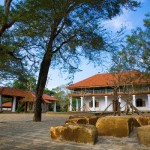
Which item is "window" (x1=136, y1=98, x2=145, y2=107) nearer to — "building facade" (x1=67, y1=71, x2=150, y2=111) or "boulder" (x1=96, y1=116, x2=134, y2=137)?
"building facade" (x1=67, y1=71, x2=150, y2=111)

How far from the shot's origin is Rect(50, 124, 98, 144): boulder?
5164 millimetres

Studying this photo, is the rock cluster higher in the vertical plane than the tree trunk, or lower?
lower

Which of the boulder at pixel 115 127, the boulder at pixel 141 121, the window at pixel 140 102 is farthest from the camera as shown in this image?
the window at pixel 140 102

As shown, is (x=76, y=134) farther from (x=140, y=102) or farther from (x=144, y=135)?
(x=140, y=102)

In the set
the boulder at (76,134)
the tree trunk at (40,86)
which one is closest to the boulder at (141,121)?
the boulder at (76,134)

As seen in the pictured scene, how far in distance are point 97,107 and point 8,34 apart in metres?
30.8

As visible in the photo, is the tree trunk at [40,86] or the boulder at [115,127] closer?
the boulder at [115,127]

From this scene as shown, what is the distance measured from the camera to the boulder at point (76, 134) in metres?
5.16

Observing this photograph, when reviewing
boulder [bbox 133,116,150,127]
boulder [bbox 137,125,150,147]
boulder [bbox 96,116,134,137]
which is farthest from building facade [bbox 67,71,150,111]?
boulder [bbox 137,125,150,147]

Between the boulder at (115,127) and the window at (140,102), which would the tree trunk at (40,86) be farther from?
the window at (140,102)

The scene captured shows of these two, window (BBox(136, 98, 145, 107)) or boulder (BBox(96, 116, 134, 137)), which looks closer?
boulder (BBox(96, 116, 134, 137))

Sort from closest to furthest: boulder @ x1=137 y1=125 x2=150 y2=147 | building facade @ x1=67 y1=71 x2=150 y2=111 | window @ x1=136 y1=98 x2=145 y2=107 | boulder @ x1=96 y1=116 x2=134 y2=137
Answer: boulder @ x1=137 y1=125 x2=150 y2=147, boulder @ x1=96 y1=116 x2=134 y2=137, building facade @ x1=67 y1=71 x2=150 y2=111, window @ x1=136 y1=98 x2=145 y2=107

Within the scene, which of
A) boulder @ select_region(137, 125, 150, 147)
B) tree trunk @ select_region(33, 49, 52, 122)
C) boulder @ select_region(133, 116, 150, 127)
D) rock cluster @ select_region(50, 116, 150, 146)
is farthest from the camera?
tree trunk @ select_region(33, 49, 52, 122)

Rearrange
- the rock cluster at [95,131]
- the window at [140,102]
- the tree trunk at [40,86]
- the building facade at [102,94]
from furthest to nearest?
the window at [140,102] → the building facade at [102,94] → the tree trunk at [40,86] → the rock cluster at [95,131]
